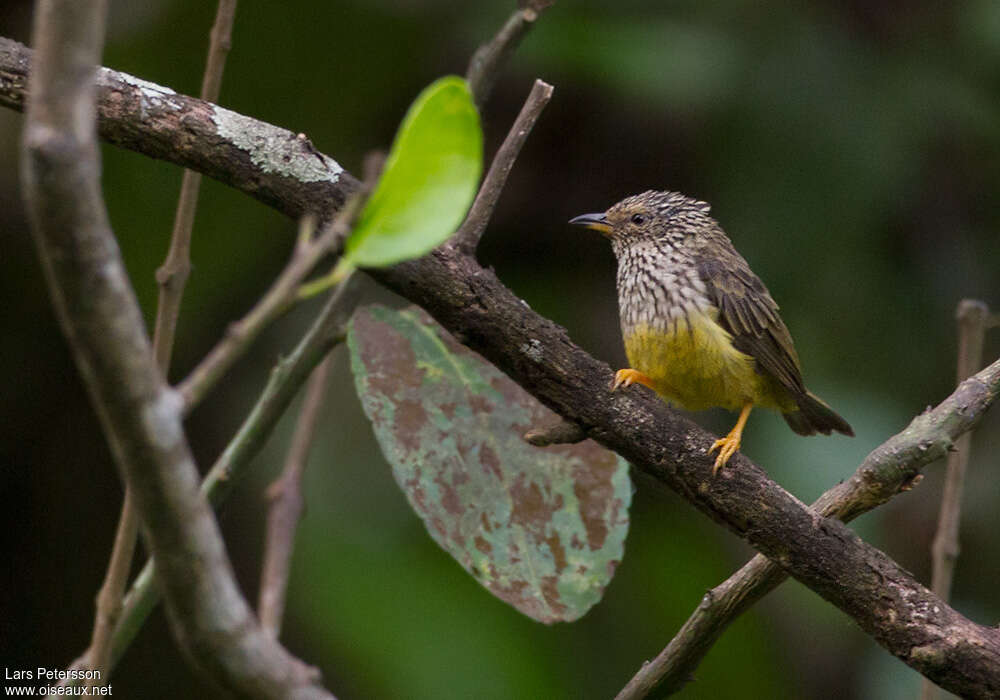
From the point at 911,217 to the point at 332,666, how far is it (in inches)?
111

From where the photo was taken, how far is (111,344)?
3.36 feet

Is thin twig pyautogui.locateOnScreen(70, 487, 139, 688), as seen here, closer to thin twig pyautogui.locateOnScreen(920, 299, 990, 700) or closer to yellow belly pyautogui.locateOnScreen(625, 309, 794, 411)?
yellow belly pyautogui.locateOnScreen(625, 309, 794, 411)

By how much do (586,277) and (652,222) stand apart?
47.1 inches

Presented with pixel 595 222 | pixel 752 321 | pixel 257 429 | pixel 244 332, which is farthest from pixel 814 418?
pixel 244 332

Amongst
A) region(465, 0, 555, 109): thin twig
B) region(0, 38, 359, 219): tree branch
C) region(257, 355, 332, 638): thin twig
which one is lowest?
region(257, 355, 332, 638): thin twig

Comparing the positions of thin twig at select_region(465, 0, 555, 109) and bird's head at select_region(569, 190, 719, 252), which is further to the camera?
bird's head at select_region(569, 190, 719, 252)

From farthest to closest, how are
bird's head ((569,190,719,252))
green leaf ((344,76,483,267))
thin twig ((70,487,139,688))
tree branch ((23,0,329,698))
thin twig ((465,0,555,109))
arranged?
1. bird's head ((569,190,719,252))
2. thin twig ((465,0,555,109))
3. thin twig ((70,487,139,688))
4. green leaf ((344,76,483,267))
5. tree branch ((23,0,329,698))

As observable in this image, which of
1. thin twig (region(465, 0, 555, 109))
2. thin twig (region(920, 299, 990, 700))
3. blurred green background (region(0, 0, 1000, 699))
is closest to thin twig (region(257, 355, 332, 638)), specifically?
thin twig (region(465, 0, 555, 109))

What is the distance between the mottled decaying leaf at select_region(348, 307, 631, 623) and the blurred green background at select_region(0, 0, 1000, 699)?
4.52ft

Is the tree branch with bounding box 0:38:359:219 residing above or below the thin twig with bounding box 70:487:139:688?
above

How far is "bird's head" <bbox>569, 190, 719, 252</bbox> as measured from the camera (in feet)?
11.9

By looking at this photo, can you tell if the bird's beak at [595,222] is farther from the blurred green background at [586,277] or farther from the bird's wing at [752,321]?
the blurred green background at [586,277]

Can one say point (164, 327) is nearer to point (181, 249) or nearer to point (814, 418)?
point (181, 249)

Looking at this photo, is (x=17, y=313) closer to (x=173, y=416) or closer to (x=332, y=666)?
(x=332, y=666)
